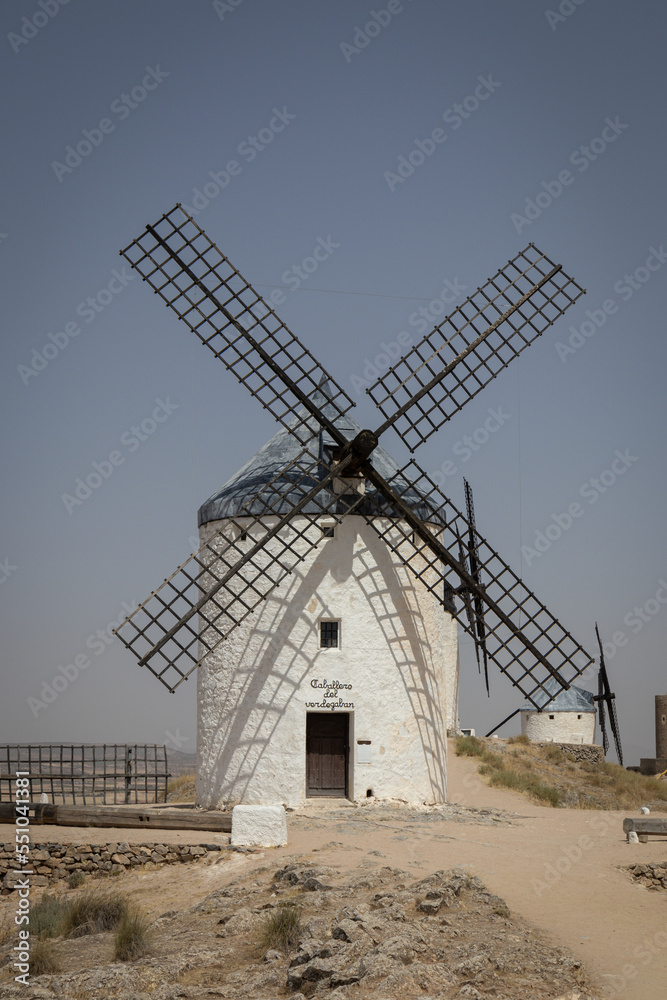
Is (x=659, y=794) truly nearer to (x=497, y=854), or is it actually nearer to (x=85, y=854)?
(x=497, y=854)

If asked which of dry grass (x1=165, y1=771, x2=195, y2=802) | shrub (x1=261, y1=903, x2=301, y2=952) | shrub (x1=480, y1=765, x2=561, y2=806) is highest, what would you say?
shrub (x1=261, y1=903, x2=301, y2=952)

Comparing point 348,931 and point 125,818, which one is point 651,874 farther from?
point 125,818

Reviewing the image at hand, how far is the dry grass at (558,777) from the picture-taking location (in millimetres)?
22969

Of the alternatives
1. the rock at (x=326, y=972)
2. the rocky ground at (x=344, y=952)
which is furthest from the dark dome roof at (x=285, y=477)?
the rock at (x=326, y=972)

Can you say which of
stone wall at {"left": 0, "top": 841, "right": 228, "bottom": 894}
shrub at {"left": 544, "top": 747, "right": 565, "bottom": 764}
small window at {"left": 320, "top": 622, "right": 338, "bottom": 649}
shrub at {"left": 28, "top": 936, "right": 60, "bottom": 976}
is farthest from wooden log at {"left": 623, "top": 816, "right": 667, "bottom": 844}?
shrub at {"left": 544, "top": 747, "right": 565, "bottom": 764}

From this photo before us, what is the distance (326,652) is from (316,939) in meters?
8.17

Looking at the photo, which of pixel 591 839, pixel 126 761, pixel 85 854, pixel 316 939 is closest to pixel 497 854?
pixel 591 839

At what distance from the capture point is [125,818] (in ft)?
46.7

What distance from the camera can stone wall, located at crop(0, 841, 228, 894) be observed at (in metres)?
13.0

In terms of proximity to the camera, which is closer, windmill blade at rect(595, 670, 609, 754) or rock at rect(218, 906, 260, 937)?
rock at rect(218, 906, 260, 937)

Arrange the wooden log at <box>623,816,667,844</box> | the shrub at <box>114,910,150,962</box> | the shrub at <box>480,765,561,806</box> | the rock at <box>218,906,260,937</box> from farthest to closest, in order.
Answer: the shrub at <box>480,765,561,806</box> < the wooden log at <box>623,816,667,844</box> < the rock at <box>218,906,260,937</box> < the shrub at <box>114,910,150,962</box>

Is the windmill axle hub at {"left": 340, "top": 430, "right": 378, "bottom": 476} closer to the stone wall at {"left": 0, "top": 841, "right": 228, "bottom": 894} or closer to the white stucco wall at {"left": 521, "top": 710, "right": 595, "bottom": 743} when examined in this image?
the stone wall at {"left": 0, "top": 841, "right": 228, "bottom": 894}

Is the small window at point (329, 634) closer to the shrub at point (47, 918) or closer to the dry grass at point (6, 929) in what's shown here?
the shrub at point (47, 918)

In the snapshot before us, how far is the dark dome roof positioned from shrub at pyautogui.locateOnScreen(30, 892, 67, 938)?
7231mm
